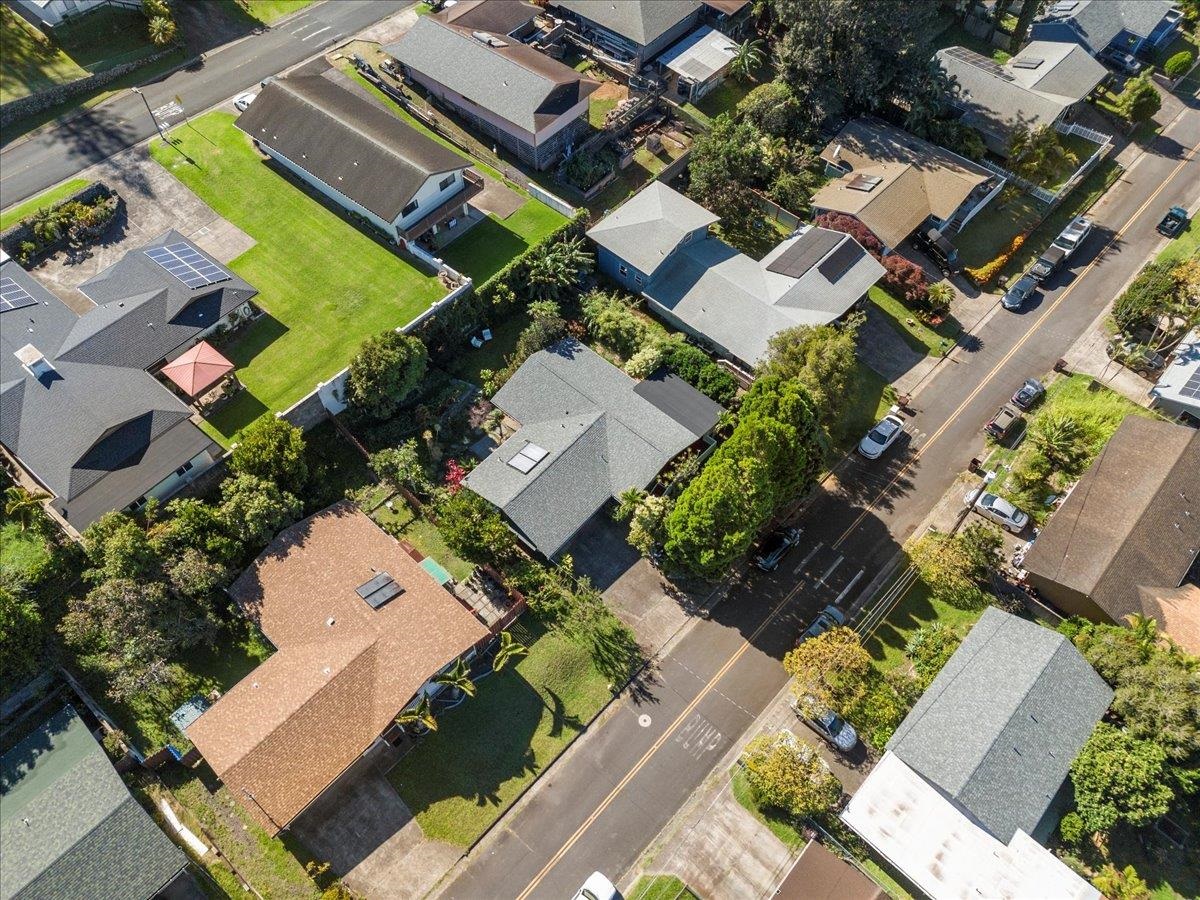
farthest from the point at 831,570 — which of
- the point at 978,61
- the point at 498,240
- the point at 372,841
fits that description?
the point at 978,61

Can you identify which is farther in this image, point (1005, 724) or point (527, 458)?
point (527, 458)

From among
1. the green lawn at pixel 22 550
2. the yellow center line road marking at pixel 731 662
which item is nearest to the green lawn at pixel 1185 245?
the yellow center line road marking at pixel 731 662

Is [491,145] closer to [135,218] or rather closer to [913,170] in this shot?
[135,218]

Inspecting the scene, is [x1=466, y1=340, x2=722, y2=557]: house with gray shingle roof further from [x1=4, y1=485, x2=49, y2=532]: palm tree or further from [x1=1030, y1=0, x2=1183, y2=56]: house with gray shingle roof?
[x1=1030, y1=0, x2=1183, y2=56]: house with gray shingle roof

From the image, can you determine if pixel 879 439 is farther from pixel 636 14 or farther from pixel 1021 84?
pixel 636 14

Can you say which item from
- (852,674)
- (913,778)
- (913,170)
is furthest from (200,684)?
(913,170)

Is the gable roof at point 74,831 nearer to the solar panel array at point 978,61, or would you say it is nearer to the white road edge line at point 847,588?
the white road edge line at point 847,588
